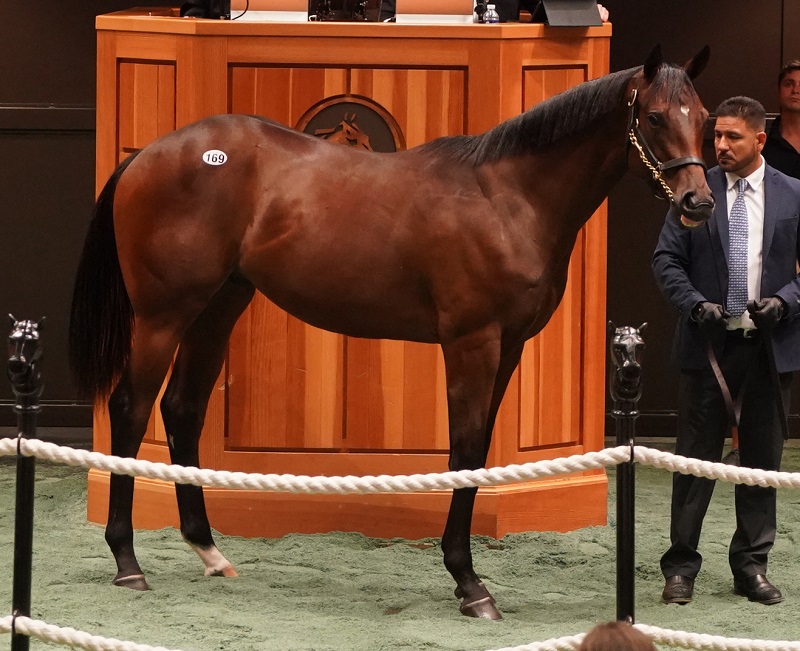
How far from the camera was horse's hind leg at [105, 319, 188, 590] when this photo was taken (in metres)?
5.24

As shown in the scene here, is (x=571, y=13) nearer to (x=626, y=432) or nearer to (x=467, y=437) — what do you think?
(x=467, y=437)

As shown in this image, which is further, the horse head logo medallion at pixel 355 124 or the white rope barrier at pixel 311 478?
the horse head logo medallion at pixel 355 124

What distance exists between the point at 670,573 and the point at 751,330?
951mm

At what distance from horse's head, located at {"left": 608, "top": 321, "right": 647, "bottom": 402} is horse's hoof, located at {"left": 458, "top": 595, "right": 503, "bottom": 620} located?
4.73ft

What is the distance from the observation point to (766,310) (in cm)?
497

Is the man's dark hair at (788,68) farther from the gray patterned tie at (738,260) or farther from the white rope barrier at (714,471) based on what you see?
the white rope barrier at (714,471)

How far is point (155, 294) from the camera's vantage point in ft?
17.1

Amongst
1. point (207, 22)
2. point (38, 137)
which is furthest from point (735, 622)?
point (38, 137)

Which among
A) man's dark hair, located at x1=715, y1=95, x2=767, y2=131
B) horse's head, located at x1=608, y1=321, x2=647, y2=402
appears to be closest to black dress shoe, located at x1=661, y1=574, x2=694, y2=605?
horse's head, located at x1=608, y1=321, x2=647, y2=402

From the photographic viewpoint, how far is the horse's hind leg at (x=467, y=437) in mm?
5027

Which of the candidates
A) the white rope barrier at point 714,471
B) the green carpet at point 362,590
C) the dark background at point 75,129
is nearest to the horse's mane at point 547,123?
the white rope barrier at point 714,471

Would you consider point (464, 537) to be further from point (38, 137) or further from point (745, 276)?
point (38, 137)

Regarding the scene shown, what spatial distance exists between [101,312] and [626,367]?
7.98 ft

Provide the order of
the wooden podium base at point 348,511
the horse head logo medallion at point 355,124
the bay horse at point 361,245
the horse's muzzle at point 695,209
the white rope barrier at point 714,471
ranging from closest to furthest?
the white rope barrier at point 714,471
the horse's muzzle at point 695,209
the bay horse at point 361,245
the horse head logo medallion at point 355,124
the wooden podium base at point 348,511
